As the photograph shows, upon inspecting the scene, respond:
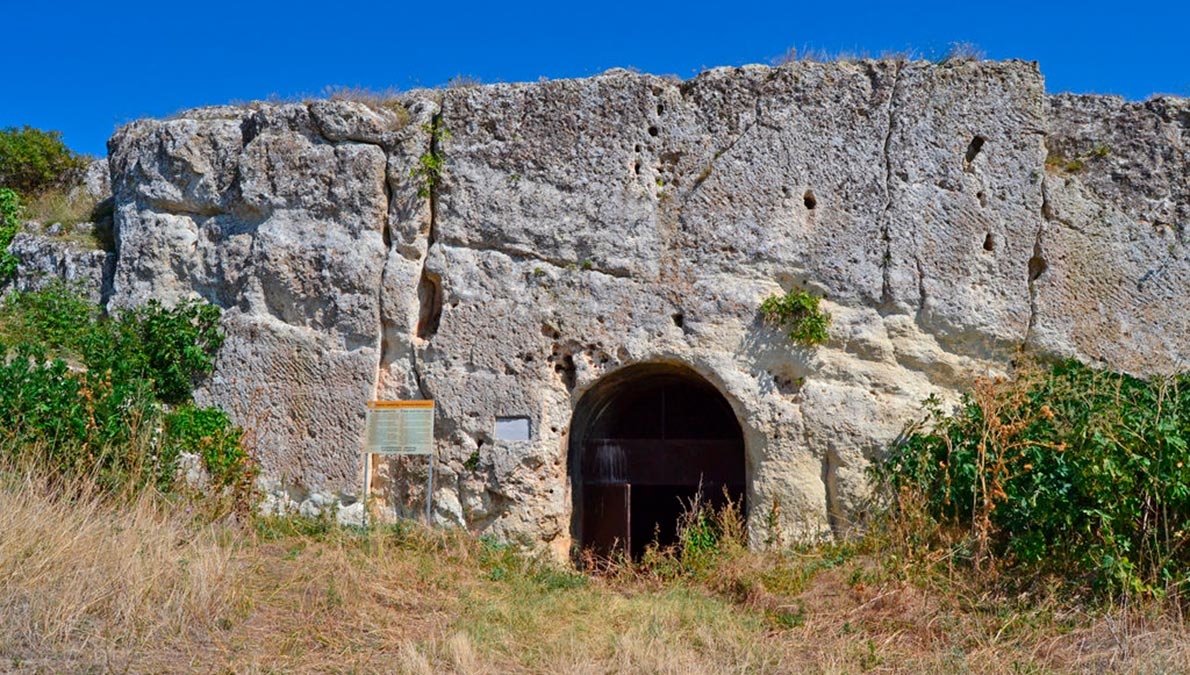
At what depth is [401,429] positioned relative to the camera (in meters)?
7.20

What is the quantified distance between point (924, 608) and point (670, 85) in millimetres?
4042

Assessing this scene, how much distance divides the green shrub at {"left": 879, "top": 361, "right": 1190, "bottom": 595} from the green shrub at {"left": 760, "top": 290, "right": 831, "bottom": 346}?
0.88 m

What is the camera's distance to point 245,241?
8.06 metres

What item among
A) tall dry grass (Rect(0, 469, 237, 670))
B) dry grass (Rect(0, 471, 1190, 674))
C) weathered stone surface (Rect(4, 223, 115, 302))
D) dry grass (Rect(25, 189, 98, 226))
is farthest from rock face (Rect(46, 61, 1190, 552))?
dry grass (Rect(25, 189, 98, 226))

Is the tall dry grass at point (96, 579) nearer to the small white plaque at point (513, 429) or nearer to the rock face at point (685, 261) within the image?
the rock face at point (685, 261)

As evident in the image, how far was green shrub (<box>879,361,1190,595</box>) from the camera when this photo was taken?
18.2ft

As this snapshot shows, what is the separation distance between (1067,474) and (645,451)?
3.03m

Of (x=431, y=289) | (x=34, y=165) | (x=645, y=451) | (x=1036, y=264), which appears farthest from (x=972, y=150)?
(x=34, y=165)

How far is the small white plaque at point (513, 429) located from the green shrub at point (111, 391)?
71.2 inches

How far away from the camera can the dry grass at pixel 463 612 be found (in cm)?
500

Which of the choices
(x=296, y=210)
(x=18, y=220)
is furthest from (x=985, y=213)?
(x=18, y=220)

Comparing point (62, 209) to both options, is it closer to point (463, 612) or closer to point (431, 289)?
point (431, 289)

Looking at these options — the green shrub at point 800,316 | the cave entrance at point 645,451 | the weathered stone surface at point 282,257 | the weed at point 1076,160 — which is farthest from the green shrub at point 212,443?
the weed at point 1076,160

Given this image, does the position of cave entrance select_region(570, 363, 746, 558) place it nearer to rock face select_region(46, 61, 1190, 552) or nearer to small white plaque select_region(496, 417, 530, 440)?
rock face select_region(46, 61, 1190, 552)
